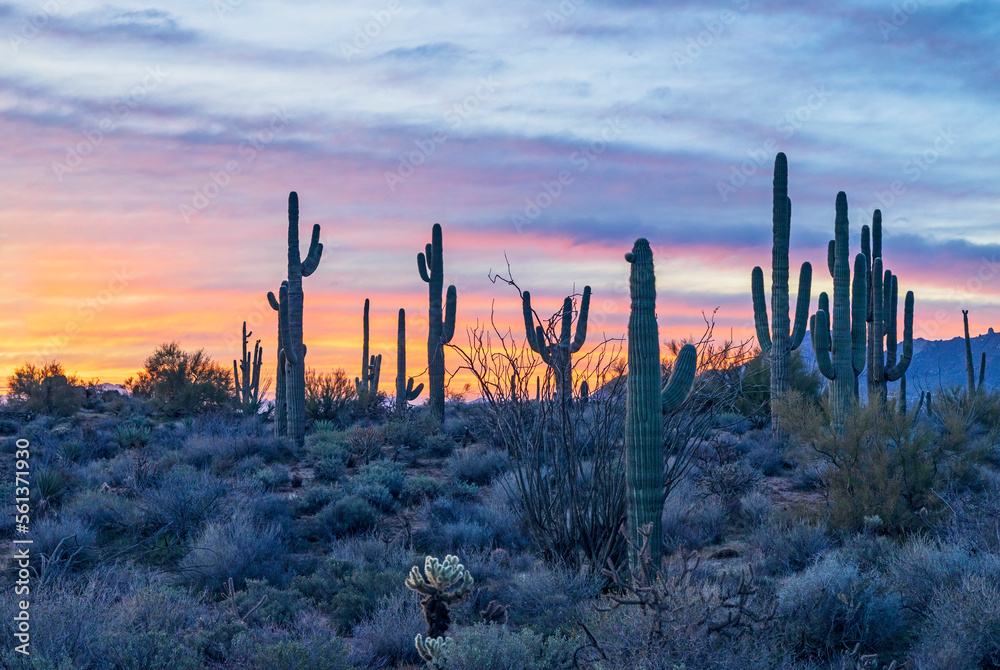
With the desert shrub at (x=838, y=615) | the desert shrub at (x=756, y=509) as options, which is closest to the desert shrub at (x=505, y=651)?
the desert shrub at (x=838, y=615)

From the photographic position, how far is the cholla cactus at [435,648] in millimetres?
6508

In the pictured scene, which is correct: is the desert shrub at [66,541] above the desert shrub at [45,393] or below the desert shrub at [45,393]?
below

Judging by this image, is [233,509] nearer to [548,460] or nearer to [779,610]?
[548,460]

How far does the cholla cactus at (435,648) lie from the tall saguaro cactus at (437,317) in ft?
53.9

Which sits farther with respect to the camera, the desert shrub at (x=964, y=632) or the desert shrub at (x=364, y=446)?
the desert shrub at (x=364, y=446)

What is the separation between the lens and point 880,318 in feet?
76.2

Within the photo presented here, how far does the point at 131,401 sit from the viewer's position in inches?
1275

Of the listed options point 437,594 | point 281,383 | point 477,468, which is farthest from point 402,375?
point 437,594

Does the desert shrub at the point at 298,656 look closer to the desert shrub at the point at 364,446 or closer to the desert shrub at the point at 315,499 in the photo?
the desert shrub at the point at 315,499

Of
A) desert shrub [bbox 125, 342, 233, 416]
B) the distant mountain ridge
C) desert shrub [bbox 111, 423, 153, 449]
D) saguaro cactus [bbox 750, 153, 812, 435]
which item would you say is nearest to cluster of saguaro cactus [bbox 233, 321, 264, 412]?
desert shrub [bbox 125, 342, 233, 416]

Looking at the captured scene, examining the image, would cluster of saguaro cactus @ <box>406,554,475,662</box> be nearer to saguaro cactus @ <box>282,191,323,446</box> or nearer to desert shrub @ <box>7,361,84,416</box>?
saguaro cactus @ <box>282,191,323,446</box>

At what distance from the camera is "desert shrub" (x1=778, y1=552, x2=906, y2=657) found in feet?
25.1

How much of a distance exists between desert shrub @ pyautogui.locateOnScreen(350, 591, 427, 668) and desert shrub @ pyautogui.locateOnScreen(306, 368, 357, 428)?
1819 cm

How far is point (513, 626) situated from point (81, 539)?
6.19 metres
